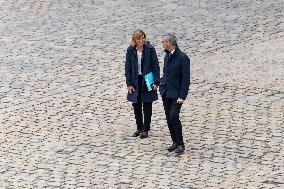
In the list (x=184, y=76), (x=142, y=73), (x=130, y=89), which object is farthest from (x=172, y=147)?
(x=142, y=73)

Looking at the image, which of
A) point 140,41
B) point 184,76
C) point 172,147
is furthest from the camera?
point 140,41

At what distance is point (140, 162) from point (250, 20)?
1116 cm

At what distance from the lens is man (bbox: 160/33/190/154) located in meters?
15.4

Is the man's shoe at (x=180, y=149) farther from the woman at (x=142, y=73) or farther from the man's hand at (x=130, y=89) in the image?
the man's hand at (x=130, y=89)

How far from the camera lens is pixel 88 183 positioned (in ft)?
46.3

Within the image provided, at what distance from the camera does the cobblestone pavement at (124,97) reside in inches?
577

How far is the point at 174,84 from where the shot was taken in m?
15.5

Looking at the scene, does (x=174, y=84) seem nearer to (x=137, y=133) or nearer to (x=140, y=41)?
(x=140, y=41)

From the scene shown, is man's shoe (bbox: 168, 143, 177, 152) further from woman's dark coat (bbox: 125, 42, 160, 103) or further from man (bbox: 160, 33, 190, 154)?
woman's dark coat (bbox: 125, 42, 160, 103)

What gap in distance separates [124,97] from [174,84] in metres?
3.27

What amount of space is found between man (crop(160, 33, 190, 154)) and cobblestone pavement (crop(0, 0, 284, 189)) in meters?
0.34

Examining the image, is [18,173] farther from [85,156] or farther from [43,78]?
[43,78]

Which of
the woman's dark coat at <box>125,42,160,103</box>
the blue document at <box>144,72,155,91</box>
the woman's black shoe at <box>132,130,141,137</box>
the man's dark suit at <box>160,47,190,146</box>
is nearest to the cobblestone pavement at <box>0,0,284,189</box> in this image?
the woman's black shoe at <box>132,130,141,137</box>

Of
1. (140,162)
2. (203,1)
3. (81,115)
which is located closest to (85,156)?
(140,162)
